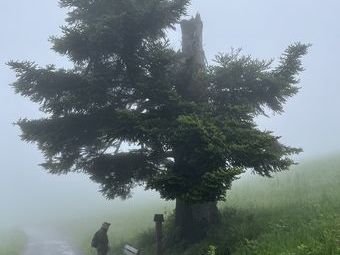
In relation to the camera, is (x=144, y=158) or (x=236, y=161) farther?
(x=144, y=158)

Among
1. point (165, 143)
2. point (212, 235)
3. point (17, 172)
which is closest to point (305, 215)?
point (212, 235)

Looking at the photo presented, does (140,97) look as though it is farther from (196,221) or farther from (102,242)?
(102,242)

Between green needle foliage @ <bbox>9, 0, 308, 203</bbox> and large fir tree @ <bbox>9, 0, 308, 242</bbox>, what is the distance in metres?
0.03

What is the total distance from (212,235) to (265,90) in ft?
17.0

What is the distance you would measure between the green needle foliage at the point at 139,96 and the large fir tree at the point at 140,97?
0.11ft

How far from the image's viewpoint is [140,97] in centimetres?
1608

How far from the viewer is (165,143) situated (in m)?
14.7

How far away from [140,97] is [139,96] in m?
0.06

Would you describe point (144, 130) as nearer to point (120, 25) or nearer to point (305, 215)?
point (120, 25)

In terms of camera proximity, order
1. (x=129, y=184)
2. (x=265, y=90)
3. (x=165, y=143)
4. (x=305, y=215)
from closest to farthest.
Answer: (x=305, y=215)
(x=165, y=143)
(x=265, y=90)
(x=129, y=184)

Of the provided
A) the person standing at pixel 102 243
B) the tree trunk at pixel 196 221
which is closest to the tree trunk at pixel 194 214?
the tree trunk at pixel 196 221

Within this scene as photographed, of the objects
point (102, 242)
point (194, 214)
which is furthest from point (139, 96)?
point (102, 242)

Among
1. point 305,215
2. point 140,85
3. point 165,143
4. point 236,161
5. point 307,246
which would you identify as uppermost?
point 140,85

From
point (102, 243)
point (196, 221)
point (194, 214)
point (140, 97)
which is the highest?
point (140, 97)
